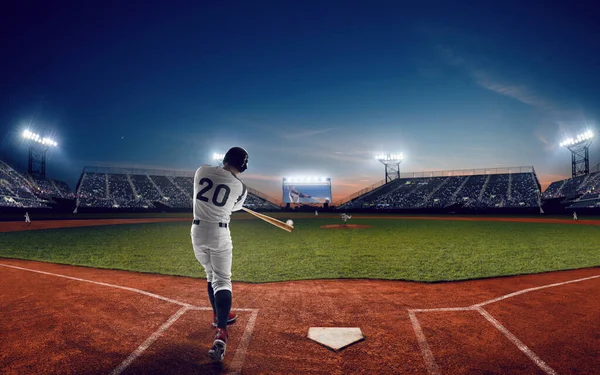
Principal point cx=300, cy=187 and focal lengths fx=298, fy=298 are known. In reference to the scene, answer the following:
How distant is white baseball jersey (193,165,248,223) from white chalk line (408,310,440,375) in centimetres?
254

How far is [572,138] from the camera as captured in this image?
4428 centimetres

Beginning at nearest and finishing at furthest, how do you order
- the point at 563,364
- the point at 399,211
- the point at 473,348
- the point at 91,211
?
1. the point at 563,364
2. the point at 473,348
3. the point at 91,211
4. the point at 399,211

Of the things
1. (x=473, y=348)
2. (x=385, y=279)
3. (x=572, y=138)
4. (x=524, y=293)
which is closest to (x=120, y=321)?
(x=473, y=348)

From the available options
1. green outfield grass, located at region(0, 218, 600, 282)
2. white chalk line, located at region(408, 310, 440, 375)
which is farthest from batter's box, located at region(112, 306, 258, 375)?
green outfield grass, located at region(0, 218, 600, 282)

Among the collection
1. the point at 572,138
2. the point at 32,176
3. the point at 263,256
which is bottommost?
the point at 263,256

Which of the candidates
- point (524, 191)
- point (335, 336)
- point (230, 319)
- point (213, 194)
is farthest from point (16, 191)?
point (524, 191)

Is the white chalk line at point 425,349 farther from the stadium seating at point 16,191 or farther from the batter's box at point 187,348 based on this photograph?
the stadium seating at point 16,191

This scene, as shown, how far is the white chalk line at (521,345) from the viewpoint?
2895 millimetres

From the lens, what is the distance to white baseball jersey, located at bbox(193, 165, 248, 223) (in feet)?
10.7

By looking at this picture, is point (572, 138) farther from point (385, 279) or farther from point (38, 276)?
point (38, 276)

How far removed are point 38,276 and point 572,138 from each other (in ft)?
198

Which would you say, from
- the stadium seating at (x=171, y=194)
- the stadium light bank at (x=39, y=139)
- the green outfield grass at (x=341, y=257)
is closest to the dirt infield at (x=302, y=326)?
the green outfield grass at (x=341, y=257)

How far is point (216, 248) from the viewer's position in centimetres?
328

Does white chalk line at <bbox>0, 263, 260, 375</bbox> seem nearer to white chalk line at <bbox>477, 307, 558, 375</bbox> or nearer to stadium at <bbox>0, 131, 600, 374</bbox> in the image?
stadium at <bbox>0, 131, 600, 374</bbox>
